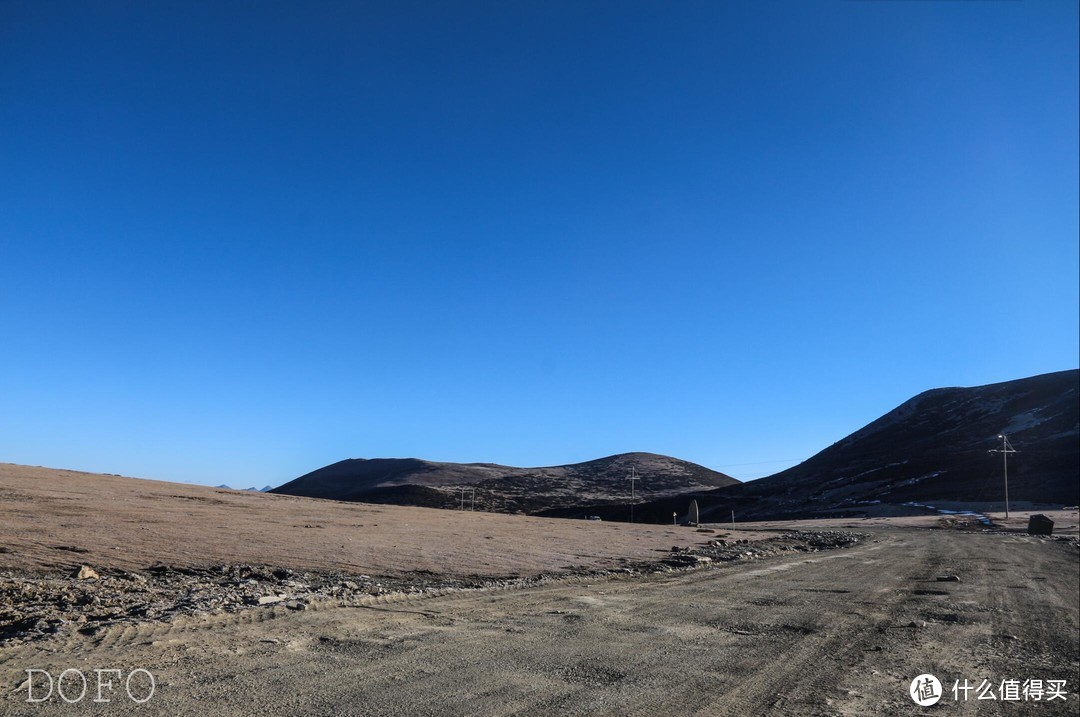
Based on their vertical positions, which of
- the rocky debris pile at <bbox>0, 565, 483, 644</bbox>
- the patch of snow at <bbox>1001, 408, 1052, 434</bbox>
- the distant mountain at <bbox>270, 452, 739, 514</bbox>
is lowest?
the distant mountain at <bbox>270, 452, 739, 514</bbox>

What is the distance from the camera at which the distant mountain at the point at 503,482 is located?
123m

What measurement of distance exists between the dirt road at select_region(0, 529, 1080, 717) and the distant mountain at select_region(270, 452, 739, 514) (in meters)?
104

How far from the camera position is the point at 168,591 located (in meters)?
9.97

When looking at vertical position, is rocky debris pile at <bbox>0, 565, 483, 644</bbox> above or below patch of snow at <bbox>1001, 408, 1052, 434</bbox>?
below

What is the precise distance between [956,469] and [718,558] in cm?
10048

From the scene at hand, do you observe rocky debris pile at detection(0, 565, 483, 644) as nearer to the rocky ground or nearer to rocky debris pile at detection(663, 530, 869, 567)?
the rocky ground

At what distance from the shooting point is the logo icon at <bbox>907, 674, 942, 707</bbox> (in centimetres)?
636

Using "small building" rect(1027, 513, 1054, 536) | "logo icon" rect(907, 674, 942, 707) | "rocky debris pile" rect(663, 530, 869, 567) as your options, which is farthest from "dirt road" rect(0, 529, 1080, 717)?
"small building" rect(1027, 513, 1054, 536)

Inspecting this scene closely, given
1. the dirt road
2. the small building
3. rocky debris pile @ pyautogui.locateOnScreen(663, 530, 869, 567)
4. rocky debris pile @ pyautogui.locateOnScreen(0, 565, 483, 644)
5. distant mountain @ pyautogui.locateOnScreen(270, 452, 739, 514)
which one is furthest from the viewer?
distant mountain @ pyautogui.locateOnScreen(270, 452, 739, 514)

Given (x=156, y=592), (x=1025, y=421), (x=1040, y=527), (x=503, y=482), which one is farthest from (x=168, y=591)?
(x=1025, y=421)

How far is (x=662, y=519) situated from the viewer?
100 m

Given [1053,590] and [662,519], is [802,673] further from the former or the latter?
[662,519]

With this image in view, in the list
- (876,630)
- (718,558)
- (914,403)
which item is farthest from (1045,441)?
(876,630)

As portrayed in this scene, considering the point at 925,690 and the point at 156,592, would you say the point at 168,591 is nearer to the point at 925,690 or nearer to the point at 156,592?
the point at 156,592
